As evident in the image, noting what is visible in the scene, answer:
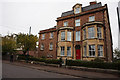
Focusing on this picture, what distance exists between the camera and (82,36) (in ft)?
62.3

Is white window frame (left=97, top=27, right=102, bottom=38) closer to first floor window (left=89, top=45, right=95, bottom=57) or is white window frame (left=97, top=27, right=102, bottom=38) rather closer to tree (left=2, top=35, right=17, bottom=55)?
first floor window (left=89, top=45, right=95, bottom=57)

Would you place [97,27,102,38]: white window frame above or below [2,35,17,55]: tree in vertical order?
above

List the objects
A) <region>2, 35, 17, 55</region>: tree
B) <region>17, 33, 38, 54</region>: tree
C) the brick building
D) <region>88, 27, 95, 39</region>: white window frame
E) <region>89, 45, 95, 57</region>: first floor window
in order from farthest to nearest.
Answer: <region>2, 35, 17, 55</region>: tree, <region>17, 33, 38, 54</region>: tree, <region>88, 27, 95, 39</region>: white window frame, the brick building, <region>89, 45, 95, 57</region>: first floor window

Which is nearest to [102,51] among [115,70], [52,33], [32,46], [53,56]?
[115,70]

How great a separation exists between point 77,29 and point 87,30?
132 inches

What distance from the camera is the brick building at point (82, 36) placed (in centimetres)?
1633

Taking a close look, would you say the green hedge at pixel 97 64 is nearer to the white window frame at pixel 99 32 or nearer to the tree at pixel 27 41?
the white window frame at pixel 99 32

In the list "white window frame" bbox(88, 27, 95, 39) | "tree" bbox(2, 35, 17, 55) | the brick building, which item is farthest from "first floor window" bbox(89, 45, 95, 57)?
"tree" bbox(2, 35, 17, 55)

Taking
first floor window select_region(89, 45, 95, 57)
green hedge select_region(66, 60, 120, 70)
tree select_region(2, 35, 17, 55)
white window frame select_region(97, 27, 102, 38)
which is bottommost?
green hedge select_region(66, 60, 120, 70)

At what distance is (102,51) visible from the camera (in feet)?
52.6

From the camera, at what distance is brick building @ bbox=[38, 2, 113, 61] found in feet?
53.6

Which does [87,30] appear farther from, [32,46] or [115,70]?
[32,46]

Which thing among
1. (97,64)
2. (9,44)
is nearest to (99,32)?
(97,64)

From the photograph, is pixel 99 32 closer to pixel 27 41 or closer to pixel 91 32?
pixel 91 32
